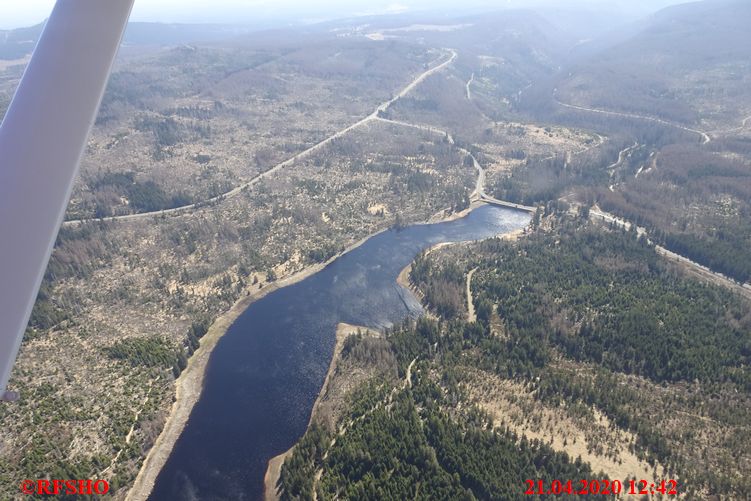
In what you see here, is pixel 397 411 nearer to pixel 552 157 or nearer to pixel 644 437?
pixel 644 437

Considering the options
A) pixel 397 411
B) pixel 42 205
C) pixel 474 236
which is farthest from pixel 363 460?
pixel 474 236

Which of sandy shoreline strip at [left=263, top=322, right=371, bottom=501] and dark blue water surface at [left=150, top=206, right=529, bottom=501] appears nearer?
sandy shoreline strip at [left=263, top=322, right=371, bottom=501]

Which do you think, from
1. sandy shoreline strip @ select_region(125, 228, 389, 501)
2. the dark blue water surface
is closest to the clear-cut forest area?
sandy shoreline strip @ select_region(125, 228, 389, 501)

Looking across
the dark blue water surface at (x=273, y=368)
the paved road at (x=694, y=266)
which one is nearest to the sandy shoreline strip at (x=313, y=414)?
the dark blue water surface at (x=273, y=368)

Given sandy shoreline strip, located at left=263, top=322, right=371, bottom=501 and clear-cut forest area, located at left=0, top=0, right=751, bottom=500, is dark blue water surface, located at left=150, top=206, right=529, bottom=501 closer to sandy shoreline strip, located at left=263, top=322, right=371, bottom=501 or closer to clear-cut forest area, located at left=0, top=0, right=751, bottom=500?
sandy shoreline strip, located at left=263, top=322, right=371, bottom=501

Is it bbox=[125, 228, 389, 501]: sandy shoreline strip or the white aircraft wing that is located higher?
the white aircraft wing

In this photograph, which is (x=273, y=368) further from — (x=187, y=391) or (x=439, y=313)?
(x=439, y=313)

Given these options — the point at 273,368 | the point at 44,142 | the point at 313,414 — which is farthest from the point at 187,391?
the point at 44,142
